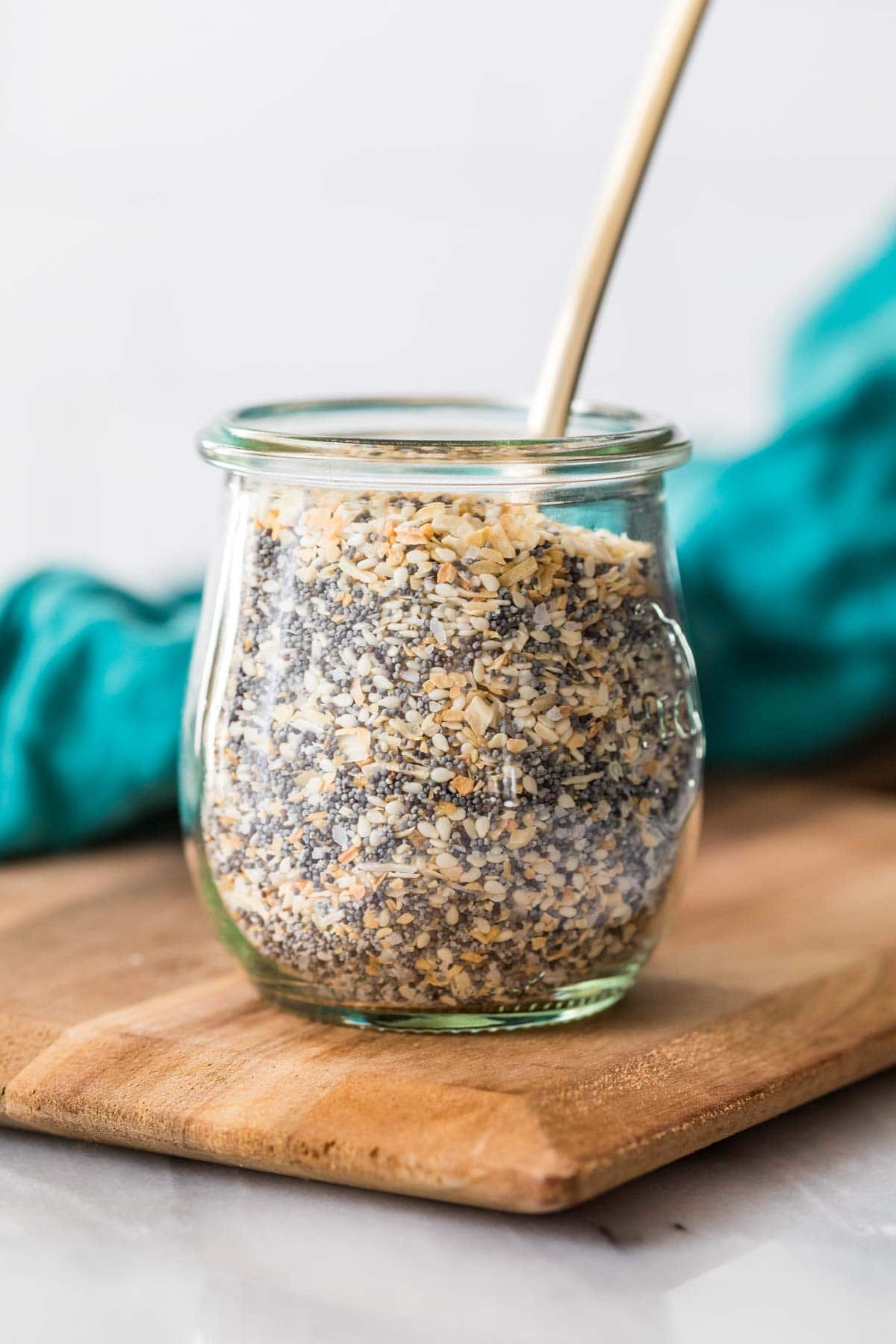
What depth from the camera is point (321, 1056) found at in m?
0.57

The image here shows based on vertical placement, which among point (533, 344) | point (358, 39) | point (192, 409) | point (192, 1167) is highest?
point (358, 39)

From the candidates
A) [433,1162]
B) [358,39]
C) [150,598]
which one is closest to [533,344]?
[358,39]

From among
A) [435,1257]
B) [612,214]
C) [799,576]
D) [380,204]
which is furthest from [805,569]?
[380,204]

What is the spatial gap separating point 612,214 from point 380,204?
1.02 metres

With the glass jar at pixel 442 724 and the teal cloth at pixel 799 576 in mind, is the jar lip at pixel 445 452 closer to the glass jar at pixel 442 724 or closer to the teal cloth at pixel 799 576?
the glass jar at pixel 442 724

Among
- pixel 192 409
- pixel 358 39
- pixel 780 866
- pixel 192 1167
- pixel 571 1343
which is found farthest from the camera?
pixel 192 409

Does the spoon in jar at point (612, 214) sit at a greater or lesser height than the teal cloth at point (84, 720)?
greater

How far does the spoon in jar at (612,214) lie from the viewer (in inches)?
23.1

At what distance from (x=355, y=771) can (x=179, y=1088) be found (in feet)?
0.39

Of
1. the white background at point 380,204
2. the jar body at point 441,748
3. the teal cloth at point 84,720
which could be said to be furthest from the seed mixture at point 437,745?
the white background at point 380,204

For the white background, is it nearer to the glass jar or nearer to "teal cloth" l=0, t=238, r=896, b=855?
"teal cloth" l=0, t=238, r=896, b=855

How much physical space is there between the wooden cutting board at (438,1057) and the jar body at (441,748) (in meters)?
0.03

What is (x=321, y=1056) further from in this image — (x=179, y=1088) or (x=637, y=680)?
(x=637, y=680)

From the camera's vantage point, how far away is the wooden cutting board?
1.63 feet
